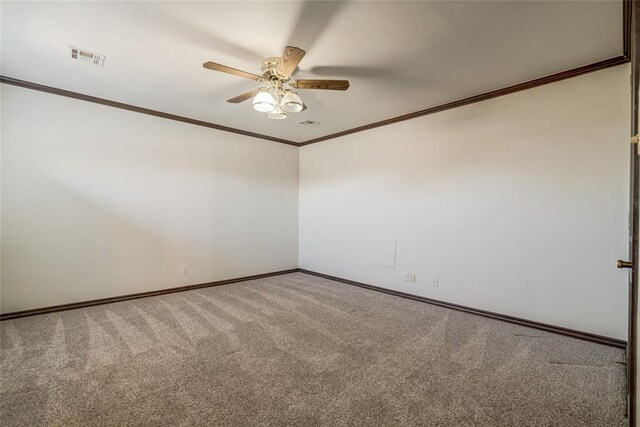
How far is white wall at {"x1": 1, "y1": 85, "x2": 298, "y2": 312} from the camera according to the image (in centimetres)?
326

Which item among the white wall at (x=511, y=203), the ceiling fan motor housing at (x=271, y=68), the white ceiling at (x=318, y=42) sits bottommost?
the white wall at (x=511, y=203)

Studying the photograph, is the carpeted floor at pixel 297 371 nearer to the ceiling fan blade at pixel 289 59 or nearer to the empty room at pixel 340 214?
the empty room at pixel 340 214

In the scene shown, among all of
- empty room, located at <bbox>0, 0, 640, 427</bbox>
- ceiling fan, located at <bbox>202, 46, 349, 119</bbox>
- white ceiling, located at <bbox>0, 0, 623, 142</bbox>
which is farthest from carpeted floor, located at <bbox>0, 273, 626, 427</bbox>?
white ceiling, located at <bbox>0, 0, 623, 142</bbox>

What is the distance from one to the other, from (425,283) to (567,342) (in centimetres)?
155

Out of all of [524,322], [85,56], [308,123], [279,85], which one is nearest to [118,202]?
[85,56]

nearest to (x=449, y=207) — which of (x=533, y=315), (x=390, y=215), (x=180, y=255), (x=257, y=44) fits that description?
(x=390, y=215)

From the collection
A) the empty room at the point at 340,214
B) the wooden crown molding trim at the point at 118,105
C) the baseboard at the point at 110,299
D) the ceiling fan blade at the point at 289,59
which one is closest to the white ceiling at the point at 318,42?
the empty room at the point at 340,214

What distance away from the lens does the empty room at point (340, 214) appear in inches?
78.1

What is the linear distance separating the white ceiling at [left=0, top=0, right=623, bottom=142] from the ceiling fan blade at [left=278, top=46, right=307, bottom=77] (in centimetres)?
23

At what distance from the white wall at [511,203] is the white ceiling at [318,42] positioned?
423 mm

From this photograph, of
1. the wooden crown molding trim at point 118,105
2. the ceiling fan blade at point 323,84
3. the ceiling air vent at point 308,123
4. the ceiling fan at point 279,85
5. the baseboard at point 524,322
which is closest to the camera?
the ceiling fan at point 279,85

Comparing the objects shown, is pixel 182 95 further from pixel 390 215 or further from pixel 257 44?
pixel 390 215

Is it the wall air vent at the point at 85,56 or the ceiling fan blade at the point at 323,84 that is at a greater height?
the wall air vent at the point at 85,56

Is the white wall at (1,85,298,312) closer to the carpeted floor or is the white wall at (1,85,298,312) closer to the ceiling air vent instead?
the carpeted floor
